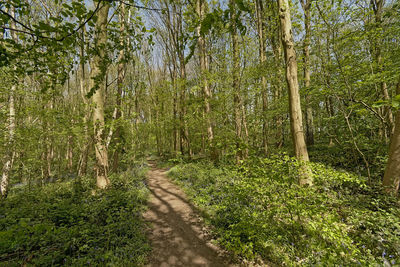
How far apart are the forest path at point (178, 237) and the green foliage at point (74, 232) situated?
1.14ft

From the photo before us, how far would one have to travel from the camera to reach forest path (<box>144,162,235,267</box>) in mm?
3488

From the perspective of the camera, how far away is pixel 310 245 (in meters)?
3.04

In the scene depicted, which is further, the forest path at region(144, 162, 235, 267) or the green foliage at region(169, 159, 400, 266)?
the forest path at region(144, 162, 235, 267)

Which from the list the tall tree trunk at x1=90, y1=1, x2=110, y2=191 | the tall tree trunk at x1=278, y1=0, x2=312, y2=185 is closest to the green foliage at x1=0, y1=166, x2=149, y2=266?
the tall tree trunk at x1=90, y1=1, x2=110, y2=191

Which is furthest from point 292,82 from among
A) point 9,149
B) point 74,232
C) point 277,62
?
point 9,149

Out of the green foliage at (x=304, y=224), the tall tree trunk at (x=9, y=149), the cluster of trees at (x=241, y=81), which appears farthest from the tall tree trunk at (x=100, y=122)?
the green foliage at (x=304, y=224)

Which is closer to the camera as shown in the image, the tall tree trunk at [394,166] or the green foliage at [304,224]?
the green foliage at [304,224]

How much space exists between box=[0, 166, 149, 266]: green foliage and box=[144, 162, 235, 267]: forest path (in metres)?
0.35

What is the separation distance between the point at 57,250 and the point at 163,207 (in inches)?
125

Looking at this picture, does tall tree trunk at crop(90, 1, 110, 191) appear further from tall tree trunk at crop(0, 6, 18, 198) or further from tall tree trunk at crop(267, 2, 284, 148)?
tall tree trunk at crop(267, 2, 284, 148)

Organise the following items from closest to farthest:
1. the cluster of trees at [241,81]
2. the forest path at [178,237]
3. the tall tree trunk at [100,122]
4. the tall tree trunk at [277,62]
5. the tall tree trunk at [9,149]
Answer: the cluster of trees at [241,81] → the forest path at [178,237] → the tall tree trunk at [100,122] → the tall tree trunk at [9,149] → the tall tree trunk at [277,62]

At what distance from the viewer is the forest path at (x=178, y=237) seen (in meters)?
3.49

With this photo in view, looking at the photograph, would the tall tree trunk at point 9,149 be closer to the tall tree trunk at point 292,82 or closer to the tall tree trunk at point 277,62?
the tall tree trunk at point 292,82

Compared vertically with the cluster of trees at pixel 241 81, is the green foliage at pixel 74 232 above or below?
below
